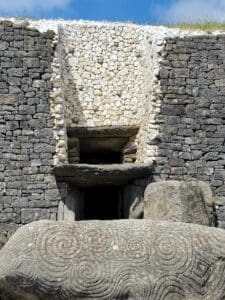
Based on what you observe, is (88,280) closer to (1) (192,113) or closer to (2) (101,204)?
(1) (192,113)

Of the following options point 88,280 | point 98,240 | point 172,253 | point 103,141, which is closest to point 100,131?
point 103,141

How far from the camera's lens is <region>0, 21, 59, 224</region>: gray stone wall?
44.1 ft

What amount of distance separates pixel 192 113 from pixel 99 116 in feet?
6.67

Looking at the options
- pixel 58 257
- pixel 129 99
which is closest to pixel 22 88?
pixel 129 99

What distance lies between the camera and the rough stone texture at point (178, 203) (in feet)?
39.9

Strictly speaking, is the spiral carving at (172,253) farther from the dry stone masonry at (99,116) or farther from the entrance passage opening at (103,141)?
the entrance passage opening at (103,141)

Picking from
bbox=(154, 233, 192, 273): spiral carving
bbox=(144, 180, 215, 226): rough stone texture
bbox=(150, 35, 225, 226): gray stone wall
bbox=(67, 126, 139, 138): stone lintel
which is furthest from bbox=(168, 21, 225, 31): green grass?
bbox=(154, 233, 192, 273): spiral carving

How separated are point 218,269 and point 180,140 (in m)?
6.24

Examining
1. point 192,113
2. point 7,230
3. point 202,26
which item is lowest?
point 7,230

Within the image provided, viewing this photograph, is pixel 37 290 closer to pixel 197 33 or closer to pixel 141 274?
pixel 141 274

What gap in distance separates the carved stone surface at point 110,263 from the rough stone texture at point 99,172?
17.1 feet

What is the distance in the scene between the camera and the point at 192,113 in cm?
1407

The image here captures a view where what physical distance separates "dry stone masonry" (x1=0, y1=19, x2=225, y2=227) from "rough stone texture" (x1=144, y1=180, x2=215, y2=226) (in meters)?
1.01

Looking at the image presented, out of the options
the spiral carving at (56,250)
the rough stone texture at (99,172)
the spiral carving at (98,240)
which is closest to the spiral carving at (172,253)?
the spiral carving at (98,240)
